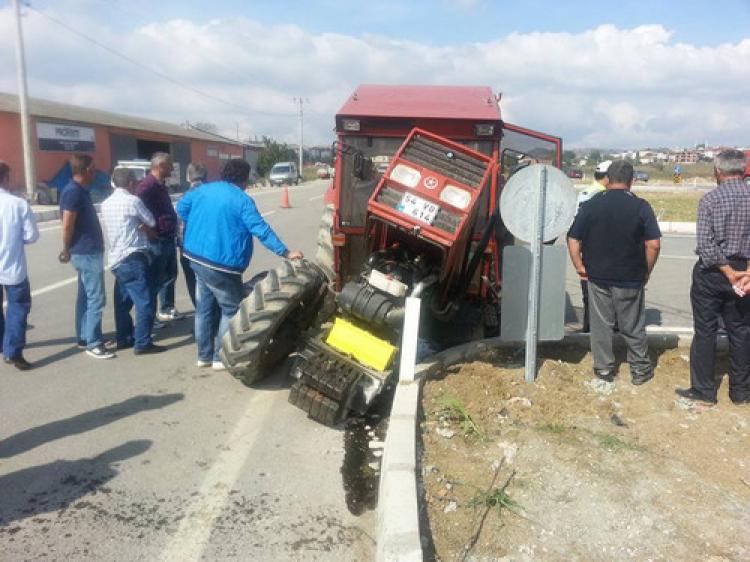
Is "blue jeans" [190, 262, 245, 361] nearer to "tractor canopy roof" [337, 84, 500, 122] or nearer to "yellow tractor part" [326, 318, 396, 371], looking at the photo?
"yellow tractor part" [326, 318, 396, 371]

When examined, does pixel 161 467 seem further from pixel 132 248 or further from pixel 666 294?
pixel 666 294

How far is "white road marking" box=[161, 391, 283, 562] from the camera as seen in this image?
327 cm

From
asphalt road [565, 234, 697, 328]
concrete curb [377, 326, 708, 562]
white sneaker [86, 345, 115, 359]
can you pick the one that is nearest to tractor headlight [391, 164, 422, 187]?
concrete curb [377, 326, 708, 562]

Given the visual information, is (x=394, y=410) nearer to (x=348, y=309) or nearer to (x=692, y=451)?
(x=348, y=309)

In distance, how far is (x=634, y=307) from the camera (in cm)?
523

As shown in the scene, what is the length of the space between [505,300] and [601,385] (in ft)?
3.48

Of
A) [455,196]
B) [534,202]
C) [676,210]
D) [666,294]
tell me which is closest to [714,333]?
[534,202]

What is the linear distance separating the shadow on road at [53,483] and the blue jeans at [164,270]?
8.78 feet

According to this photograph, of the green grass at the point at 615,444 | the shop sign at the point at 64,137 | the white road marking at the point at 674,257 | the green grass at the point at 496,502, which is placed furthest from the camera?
the shop sign at the point at 64,137

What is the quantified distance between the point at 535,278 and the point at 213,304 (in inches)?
112

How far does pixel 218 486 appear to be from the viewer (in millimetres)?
3887

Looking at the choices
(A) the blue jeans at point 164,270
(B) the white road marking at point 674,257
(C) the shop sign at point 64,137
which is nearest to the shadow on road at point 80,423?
(A) the blue jeans at point 164,270

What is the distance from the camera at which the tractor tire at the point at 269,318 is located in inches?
193

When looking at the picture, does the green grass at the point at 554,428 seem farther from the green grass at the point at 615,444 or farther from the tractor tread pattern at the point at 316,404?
the tractor tread pattern at the point at 316,404
